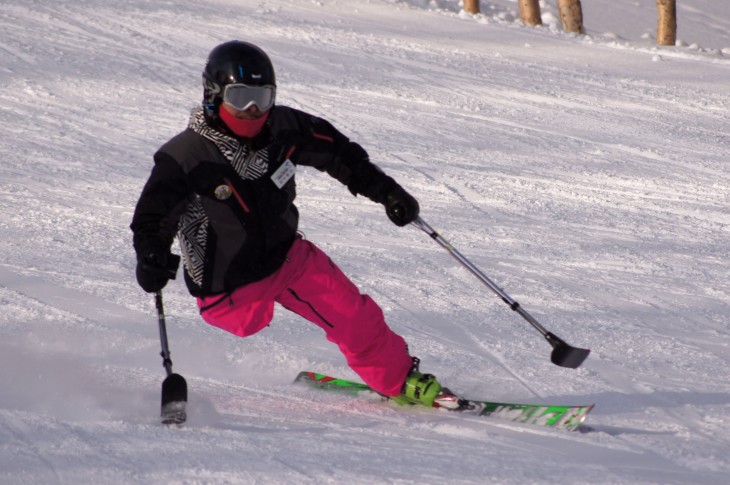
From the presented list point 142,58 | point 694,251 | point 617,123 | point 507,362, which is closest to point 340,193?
point 694,251

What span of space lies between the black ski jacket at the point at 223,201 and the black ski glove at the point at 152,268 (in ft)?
0.07

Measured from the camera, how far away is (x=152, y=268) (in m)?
3.40

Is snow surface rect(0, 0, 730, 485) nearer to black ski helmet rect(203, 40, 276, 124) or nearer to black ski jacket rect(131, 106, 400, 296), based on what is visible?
black ski jacket rect(131, 106, 400, 296)

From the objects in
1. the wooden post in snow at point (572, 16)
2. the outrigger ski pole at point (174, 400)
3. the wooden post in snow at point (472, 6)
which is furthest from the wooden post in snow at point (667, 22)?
the outrigger ski pole at point (174, 400)

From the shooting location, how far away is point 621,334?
16.3 feet

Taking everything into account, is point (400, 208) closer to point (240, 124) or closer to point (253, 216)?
point (253, 216)

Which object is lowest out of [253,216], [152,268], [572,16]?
[152,268]

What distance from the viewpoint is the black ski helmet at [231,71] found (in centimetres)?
356

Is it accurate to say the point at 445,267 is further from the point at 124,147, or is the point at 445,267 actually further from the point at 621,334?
the point at 124,147

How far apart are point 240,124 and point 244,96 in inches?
4.3

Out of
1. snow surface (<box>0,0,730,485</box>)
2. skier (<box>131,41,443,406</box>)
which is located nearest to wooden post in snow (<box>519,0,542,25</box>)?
snow surface (<box>0,0,730,485</box>)

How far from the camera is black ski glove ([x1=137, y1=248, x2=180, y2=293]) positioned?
3406mm

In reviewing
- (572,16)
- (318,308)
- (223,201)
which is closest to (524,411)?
(318,308)

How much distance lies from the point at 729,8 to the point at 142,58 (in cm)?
1804
